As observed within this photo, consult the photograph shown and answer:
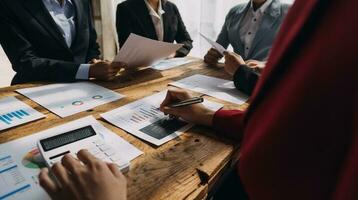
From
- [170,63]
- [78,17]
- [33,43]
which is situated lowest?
[170,63]

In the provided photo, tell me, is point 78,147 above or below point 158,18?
below

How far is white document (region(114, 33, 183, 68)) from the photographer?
104cm

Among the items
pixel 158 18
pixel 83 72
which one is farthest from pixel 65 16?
pixel 158 18

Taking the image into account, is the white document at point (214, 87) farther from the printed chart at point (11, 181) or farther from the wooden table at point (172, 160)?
the printed chart at point (11, 181)

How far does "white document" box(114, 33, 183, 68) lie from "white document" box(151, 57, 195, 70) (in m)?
0.09

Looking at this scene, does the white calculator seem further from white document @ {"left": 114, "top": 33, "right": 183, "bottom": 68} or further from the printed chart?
white document @ {"left": 114, "top": 33, "right": 183, "bottom": 68}

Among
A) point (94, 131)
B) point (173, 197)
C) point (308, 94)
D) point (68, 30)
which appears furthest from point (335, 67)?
point (68, 30)

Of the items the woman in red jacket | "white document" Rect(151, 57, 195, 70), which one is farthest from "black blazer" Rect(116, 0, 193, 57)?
the woman in red jacket

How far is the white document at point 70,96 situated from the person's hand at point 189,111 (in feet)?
0.69

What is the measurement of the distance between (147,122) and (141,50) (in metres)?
0.47

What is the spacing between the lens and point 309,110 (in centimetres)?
28

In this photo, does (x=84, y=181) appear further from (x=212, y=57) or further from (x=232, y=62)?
(x=212, y=57)

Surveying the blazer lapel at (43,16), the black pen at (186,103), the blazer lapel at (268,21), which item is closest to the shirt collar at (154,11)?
the blazer lapel at (268,21)

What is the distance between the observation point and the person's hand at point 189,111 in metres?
0.74
